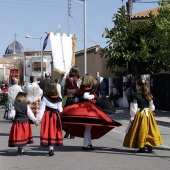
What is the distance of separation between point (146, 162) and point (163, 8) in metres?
15.0

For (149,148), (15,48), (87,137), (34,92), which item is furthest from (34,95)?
(15,48)

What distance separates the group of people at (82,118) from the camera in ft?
33.4

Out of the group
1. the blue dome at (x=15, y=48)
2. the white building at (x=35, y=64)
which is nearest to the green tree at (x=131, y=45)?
the white building at (x=35, y=64)

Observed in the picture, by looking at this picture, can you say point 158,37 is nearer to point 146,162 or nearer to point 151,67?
point 151,67

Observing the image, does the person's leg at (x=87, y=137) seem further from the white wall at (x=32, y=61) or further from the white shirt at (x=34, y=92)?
the white wall at (x=32, y=61)

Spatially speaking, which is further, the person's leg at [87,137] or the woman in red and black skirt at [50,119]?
the person's leg at [87,137]

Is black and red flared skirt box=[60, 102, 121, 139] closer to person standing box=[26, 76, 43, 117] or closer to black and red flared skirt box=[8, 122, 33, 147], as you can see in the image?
black and red flared skirt box=[8, 122, 33, 147]

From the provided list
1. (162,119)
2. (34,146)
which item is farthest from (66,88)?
(162,119)

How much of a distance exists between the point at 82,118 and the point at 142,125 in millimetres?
1282

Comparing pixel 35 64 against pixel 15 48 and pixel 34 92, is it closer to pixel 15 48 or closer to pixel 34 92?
pixel 15 48

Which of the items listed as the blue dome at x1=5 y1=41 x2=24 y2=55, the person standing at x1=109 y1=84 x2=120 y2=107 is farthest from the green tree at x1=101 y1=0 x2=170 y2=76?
the blue dome at x1=5 y1=41 x2=24 y2=55

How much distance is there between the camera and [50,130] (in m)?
10.1

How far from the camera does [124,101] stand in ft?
96.0

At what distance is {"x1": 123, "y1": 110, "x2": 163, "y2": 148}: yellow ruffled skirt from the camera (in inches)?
411
